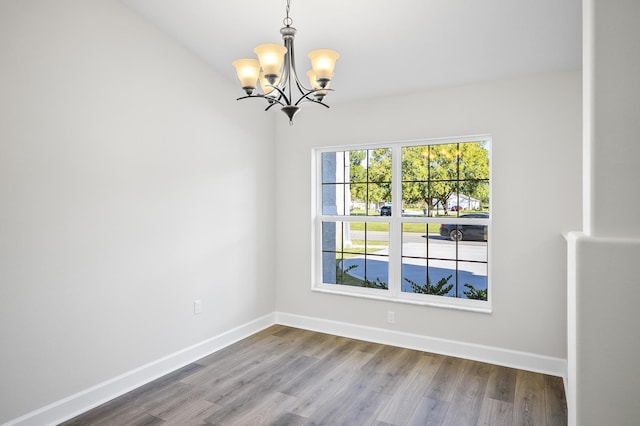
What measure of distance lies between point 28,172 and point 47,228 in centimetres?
35

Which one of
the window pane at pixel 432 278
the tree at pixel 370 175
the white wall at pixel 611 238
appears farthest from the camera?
the tree at pixel 370 175

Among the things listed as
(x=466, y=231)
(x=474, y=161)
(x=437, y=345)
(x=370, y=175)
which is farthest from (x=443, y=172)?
(x=437, y=345)

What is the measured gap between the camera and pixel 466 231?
3508mm

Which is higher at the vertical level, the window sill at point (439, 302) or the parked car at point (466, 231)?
the parked car at point (466, 231)

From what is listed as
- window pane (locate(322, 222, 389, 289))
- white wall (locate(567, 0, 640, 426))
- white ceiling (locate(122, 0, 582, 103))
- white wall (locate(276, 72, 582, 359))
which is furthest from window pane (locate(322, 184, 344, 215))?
white wall (locate(567, 0, 640, 426))

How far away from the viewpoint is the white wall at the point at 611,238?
4.65ft

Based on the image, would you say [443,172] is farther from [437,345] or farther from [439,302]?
[437,345]

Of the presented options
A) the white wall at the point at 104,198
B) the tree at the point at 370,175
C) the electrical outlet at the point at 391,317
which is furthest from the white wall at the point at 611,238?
the white wall at the point at 104,198

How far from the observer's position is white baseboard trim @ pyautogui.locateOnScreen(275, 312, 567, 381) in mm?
3102

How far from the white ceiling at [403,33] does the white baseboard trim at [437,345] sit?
7.38ft

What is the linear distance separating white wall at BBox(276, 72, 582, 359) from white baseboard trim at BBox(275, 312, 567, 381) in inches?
1.9

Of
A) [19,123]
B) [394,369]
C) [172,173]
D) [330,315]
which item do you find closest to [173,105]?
[172,173]

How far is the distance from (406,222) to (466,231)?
0.55 metres

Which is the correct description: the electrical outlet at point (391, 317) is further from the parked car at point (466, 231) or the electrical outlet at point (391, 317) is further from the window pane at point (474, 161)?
the window pane at point (474, 161)
